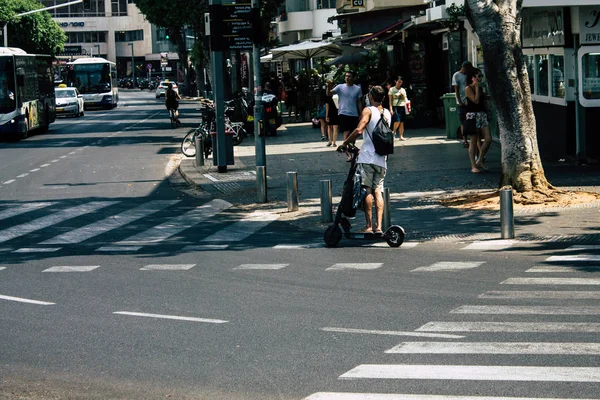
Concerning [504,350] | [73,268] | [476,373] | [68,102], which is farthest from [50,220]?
[68,102]

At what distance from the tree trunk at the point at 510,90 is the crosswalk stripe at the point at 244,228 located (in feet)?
11.0

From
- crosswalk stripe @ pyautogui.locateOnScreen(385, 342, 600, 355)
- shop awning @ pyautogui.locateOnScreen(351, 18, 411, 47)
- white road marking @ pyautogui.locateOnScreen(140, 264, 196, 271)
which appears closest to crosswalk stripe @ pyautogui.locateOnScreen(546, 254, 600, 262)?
white road marking @ pyautogui.locateOnScreen(140, 264, 196, 271)

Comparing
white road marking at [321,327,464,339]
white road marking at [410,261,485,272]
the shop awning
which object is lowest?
white road marking at [410,261,485,272]

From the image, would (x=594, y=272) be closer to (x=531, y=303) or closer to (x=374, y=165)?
(x=531, y=303)

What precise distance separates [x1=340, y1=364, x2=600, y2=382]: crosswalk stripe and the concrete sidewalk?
A: 5898 millimetres

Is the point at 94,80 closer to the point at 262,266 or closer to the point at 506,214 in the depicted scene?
the point at 506,214

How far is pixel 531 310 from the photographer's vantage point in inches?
343

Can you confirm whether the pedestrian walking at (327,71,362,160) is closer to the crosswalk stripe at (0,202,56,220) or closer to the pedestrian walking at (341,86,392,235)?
the crosswalk stripe at (0,202,56,220)

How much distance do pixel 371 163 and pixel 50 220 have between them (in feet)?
18.5

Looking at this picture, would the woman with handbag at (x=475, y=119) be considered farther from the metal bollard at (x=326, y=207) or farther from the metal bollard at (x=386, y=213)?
the metal bollard at (x=386, y=213)

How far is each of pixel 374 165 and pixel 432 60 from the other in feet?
75.3

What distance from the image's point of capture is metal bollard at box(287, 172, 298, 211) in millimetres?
15719

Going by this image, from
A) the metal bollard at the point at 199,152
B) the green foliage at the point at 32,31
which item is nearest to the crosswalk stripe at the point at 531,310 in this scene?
the metal bollard at the point at 199,152

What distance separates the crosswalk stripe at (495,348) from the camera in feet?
23.8
